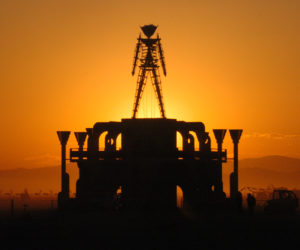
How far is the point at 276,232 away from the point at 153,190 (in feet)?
95.5

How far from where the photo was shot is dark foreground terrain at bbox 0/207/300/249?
37906 millimetres

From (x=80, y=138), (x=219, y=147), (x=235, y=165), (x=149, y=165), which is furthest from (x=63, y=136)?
(x=235, y=165)

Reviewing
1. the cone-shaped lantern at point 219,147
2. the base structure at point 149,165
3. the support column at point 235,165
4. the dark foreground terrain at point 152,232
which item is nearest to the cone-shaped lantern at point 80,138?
the base structure at point 149,165

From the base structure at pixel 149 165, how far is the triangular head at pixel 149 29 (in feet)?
44.5

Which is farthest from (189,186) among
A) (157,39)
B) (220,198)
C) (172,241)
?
(172,241)

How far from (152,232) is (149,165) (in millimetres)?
26929

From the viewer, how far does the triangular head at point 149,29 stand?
8269cm

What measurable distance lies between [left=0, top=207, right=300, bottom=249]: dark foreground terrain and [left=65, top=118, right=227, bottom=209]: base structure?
1211 cm

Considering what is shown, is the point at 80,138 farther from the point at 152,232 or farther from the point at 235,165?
the point at 152,232

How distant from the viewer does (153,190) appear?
72.2 m

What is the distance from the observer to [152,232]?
43.8m

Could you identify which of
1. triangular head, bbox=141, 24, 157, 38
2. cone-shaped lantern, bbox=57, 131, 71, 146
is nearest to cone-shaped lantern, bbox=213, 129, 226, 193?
triangular head, bbox=141, 24, 157, 38

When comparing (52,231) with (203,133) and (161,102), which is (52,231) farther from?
(161,102)

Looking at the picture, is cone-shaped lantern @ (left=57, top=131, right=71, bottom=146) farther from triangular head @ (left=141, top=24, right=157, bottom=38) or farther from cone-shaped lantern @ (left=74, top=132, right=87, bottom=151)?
triangular head @ (left=141, top=24, right=157, bottom=38)
